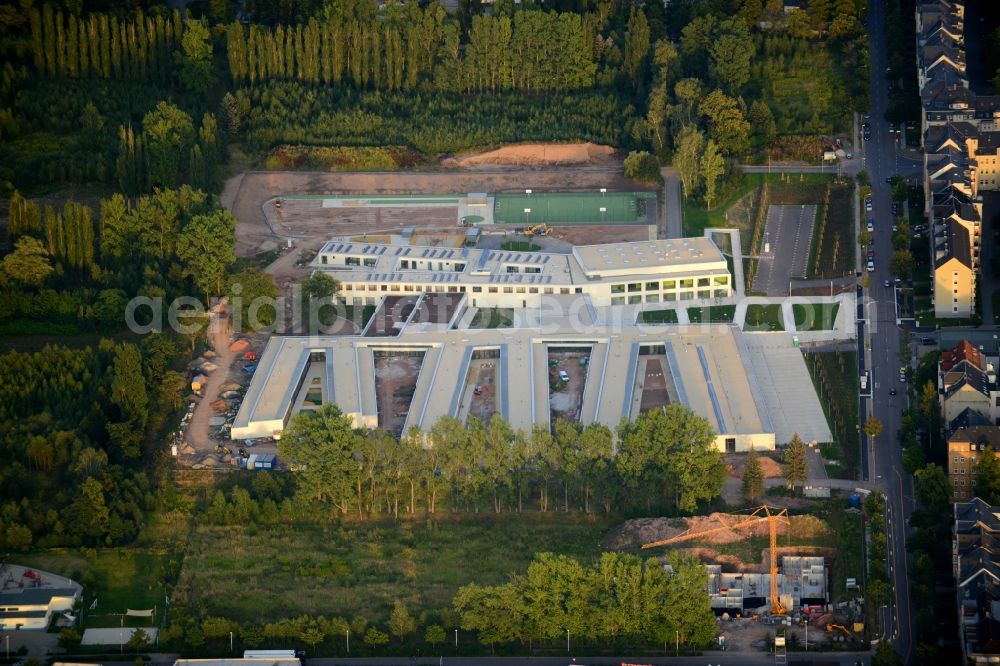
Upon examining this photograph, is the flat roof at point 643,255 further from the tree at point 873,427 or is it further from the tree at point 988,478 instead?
the tree at point 988,478

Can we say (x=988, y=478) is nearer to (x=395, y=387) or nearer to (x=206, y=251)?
(x=395, y=387)

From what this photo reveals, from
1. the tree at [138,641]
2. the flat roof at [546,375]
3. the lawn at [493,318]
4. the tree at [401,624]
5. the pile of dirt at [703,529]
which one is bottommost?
the tree at [138,641]

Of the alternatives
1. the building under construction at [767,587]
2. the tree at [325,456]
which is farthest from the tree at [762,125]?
the building under construction at [767,587]

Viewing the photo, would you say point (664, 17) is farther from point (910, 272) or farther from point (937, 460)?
point (937, 460)

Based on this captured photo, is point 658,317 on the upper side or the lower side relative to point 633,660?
upper

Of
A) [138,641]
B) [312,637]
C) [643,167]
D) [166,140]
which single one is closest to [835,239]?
[643,167]

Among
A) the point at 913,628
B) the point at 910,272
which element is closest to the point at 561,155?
the point at 910,272

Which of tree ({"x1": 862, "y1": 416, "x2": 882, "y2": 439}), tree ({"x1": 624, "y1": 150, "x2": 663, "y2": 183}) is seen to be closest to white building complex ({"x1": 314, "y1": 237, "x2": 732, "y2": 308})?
tree ({"x1": 624, "y1": 150, "x2": 663, "y2": 183})
